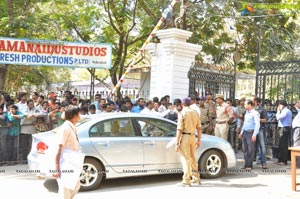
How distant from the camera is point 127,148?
24.5ft

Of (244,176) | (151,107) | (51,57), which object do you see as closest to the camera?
(244,176)

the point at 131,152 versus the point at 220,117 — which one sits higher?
the point at 220,117

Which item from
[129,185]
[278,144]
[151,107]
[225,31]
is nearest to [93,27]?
[225,31]

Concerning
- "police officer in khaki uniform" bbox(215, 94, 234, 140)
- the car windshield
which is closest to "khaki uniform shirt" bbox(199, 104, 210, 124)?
"police officer in khaki uniform" bbox(215, 94, 234, 140)

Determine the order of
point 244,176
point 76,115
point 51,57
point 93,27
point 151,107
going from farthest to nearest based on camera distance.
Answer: point 93,27 < point 51,57 < point 151,107 < point 244,176 < point 76,115

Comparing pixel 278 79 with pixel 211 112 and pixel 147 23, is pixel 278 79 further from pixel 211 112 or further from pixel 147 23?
pixel 147 23

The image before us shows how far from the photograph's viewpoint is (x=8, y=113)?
9453 mm

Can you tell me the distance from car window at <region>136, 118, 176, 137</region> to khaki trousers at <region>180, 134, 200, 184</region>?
623mm

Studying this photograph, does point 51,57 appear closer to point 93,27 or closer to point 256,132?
point 256,132

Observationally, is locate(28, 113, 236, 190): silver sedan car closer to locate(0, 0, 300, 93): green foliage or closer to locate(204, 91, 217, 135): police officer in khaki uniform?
locate(204, 91, 217, 135): police officer in khaki uniform

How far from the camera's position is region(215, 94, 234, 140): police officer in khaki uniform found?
10.3 m

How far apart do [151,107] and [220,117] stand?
182 cm

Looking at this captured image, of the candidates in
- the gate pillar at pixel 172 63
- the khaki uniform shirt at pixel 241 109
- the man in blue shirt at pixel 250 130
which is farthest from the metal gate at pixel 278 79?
the man in blue shirt at pixel 250 130

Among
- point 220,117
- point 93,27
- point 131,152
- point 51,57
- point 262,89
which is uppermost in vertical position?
point 93,27
